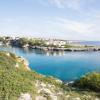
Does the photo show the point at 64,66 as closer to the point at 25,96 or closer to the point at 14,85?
the point at 14,85

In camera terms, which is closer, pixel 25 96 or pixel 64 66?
pixel 25 96

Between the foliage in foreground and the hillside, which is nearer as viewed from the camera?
the foliage in foreground

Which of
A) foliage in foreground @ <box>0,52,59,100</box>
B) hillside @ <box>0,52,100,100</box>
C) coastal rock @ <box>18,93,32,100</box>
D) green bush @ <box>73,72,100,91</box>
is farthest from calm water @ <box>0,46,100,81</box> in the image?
coastal rock @ <box>18,93,32,100</box>

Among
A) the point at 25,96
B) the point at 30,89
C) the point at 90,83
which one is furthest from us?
the point at 90,83

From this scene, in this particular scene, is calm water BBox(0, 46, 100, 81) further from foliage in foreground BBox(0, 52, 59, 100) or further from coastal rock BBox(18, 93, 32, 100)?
coastal rock BBox(18, 93, 32, 100)

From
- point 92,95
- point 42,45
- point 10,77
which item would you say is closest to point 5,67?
point 10,77

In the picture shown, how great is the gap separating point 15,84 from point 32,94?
1.93 metres

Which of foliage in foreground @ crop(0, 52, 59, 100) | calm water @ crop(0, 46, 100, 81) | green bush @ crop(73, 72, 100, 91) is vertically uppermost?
foliage in foreground @ crop(0, 52, 59, 100)

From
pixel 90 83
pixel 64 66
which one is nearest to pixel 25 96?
pixel 90 83

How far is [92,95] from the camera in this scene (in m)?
28.9

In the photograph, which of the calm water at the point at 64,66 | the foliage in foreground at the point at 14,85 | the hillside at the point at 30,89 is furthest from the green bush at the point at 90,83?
the calm water at the point at 64,66

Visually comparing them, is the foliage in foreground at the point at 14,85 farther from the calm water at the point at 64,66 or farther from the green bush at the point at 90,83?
the calm water at the point at 64,66

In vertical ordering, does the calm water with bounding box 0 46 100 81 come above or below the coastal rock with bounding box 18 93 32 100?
below

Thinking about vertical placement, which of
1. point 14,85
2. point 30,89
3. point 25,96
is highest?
point 14,85
